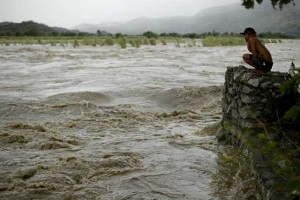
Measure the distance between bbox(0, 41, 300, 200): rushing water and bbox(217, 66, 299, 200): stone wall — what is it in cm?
42

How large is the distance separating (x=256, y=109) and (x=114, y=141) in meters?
3.35

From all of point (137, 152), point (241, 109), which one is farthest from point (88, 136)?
point (241, 109)

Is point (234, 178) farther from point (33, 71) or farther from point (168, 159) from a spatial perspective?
point (33, 71)

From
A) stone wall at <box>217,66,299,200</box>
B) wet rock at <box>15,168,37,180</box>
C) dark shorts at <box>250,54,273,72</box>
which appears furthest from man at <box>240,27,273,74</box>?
wet rock at <box>15,168,37,180</box>

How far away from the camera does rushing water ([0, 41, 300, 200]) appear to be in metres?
5.87

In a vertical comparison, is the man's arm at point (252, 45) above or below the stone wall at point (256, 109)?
above

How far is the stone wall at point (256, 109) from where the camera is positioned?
555 centimetres

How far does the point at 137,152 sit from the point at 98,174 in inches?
57.2

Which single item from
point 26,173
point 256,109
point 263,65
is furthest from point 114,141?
point 263,65

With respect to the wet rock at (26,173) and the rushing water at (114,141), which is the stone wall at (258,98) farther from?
the wet rock at (26,173)

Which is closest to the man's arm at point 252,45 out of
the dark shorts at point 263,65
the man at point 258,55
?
the man at point 258,55

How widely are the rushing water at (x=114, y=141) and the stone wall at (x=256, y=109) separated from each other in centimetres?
42

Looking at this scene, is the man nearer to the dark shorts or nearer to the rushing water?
the dark shorts

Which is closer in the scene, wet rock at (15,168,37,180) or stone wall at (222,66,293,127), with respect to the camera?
wet rock at (15,168,37,180)
